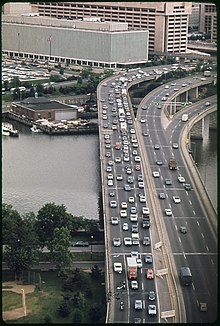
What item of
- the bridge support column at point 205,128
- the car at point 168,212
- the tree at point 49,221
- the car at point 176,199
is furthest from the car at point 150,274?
the bridge support column at point 205,128

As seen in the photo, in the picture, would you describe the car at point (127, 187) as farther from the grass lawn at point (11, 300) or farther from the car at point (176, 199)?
the grass lawn at point (11, 300)

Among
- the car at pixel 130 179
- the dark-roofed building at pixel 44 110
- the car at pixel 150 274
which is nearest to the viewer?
the car at pixel 150 274

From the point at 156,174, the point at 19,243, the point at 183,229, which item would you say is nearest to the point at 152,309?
the point at 19,243

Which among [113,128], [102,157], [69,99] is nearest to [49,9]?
[69,99]

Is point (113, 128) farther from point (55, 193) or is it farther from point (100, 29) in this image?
point (100, 29)

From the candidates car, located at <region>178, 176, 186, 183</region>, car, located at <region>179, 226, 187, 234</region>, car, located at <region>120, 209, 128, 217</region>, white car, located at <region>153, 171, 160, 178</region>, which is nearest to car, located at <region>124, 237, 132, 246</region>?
car, located at <region>179, 226, 187, 234</region>

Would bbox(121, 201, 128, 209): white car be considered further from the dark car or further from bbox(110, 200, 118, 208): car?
the dark car
